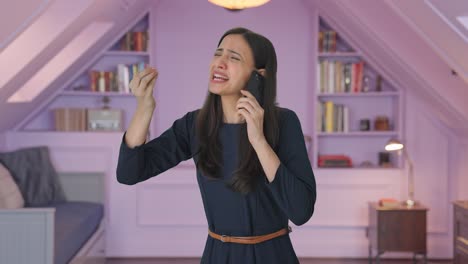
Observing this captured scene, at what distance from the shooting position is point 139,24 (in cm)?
521

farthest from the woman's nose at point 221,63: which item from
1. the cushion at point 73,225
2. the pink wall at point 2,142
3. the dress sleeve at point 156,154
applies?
the pink wall at point 2,142

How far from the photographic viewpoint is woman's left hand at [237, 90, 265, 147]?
1.24 m

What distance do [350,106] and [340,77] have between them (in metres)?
0.37

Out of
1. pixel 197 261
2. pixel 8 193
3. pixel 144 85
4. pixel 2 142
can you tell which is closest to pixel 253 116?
pixel 144 85

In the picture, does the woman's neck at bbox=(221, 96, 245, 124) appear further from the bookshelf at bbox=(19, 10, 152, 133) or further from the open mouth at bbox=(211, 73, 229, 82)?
the bookshelf at bbox=(19, 10, 152, 133)

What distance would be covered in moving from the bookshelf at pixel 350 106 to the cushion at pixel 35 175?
225 cm

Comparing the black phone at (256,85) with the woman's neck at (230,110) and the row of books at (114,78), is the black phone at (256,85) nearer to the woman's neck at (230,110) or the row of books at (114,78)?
the woman's neck at (230,110)

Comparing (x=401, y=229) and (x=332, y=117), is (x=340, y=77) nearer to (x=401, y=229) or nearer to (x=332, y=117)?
(x=332, y=117)

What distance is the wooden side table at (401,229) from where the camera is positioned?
14.1ft

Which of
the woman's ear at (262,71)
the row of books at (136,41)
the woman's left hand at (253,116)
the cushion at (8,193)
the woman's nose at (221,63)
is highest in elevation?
the row of books at (136,41)

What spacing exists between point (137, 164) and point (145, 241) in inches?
149

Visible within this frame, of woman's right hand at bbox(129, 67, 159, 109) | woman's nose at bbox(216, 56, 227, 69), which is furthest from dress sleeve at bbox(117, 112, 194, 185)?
woman's nose at bbox(216, 56, 227, 69)

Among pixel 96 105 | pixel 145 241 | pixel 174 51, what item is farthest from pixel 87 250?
pixel 174 51

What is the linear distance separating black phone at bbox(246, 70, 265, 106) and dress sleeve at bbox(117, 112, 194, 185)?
0.24 m
